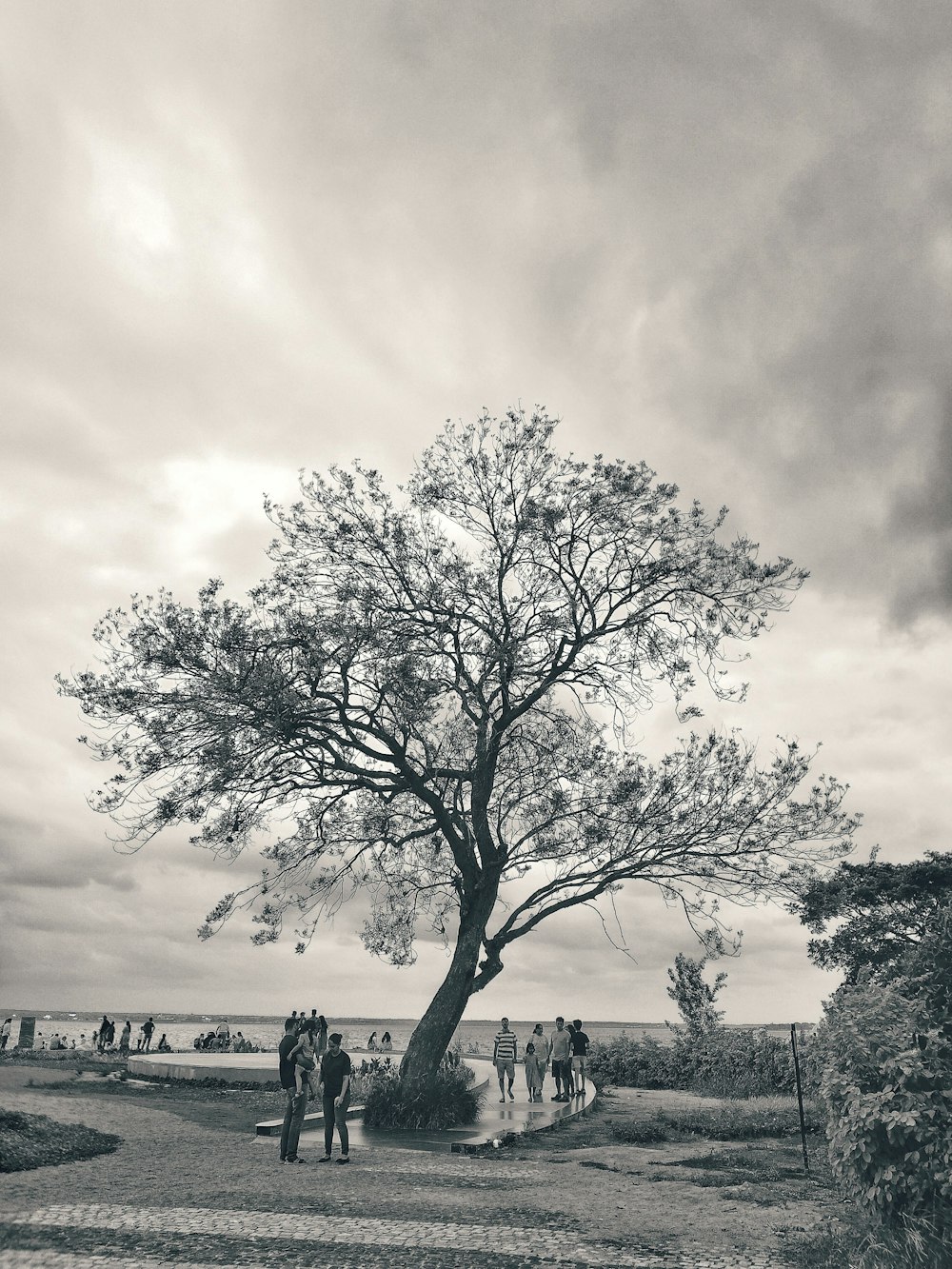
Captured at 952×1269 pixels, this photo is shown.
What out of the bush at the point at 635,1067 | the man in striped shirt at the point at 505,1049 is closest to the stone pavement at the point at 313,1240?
the man in striped shirt at the point at 505,1049

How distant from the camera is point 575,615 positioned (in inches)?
699

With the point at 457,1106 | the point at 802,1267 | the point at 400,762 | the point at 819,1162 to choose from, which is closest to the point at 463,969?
the point at 457,1106

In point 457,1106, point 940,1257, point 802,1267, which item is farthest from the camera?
point 457,1106

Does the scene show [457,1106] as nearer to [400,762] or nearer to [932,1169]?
[400,762]

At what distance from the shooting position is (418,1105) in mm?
15234

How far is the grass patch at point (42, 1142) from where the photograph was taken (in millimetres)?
10734

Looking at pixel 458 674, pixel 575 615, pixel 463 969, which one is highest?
pixel 575 615

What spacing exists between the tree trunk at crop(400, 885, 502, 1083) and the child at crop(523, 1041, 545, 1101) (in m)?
4.09

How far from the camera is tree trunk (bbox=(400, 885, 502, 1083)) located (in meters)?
16.0

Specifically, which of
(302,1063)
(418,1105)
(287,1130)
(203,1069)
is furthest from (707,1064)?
(302,1063)

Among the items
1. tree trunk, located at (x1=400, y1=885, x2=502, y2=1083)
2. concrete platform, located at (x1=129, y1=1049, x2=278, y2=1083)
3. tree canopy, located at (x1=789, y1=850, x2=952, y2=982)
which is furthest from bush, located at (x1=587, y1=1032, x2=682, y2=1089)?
tree trunk, located at (x1=400, y1=885, x2=502, y2=1083)

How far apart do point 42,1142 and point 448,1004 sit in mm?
7073

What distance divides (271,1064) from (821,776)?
1791 cm

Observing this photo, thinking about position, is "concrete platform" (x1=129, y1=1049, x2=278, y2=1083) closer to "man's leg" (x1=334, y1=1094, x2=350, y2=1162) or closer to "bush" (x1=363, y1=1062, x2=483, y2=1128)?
"bush" (x1=363, y1=1062, x2=483, y2=1128)
